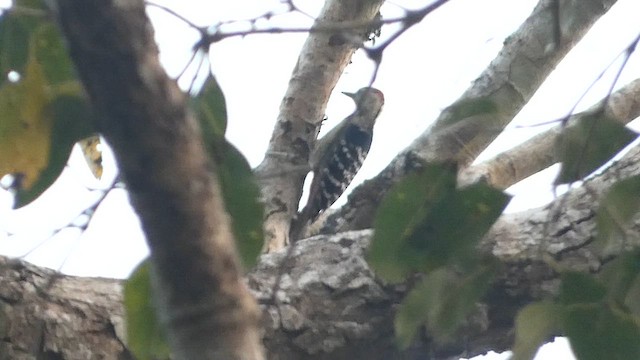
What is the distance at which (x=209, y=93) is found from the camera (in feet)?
2.98

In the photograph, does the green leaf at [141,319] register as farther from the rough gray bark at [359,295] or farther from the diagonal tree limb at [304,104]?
the diagonal tree limb at [304,104]

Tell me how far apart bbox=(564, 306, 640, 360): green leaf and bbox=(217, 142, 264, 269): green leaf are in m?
0.31

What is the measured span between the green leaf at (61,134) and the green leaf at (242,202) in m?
0.12

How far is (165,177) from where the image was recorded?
22.5 inches

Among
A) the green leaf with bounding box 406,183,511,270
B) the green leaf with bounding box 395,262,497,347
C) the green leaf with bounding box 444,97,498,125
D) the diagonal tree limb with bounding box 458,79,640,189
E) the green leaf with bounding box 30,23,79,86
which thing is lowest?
the green leaf with bounding box 395,262,497,347

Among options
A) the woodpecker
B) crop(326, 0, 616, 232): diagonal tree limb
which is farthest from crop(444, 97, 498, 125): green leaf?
the woodpecker

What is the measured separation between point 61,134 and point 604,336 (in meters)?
0.52

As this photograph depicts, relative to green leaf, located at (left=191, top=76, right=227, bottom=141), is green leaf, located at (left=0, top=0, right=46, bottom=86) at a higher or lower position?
higher

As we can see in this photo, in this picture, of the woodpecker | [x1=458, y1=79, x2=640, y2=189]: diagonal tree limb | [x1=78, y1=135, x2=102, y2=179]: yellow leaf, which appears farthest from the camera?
the woodpecker

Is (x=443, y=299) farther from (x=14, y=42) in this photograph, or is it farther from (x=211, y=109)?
(x=14, y=42)

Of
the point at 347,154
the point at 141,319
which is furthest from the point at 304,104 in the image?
the point at 141,319

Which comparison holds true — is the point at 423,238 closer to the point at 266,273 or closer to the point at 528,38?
the point at 266,273

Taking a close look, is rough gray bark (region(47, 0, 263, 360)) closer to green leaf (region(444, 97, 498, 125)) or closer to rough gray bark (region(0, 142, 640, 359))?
green leaf (region(444, 97, 498, 125))

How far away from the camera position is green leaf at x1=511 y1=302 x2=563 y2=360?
0.91 metres
